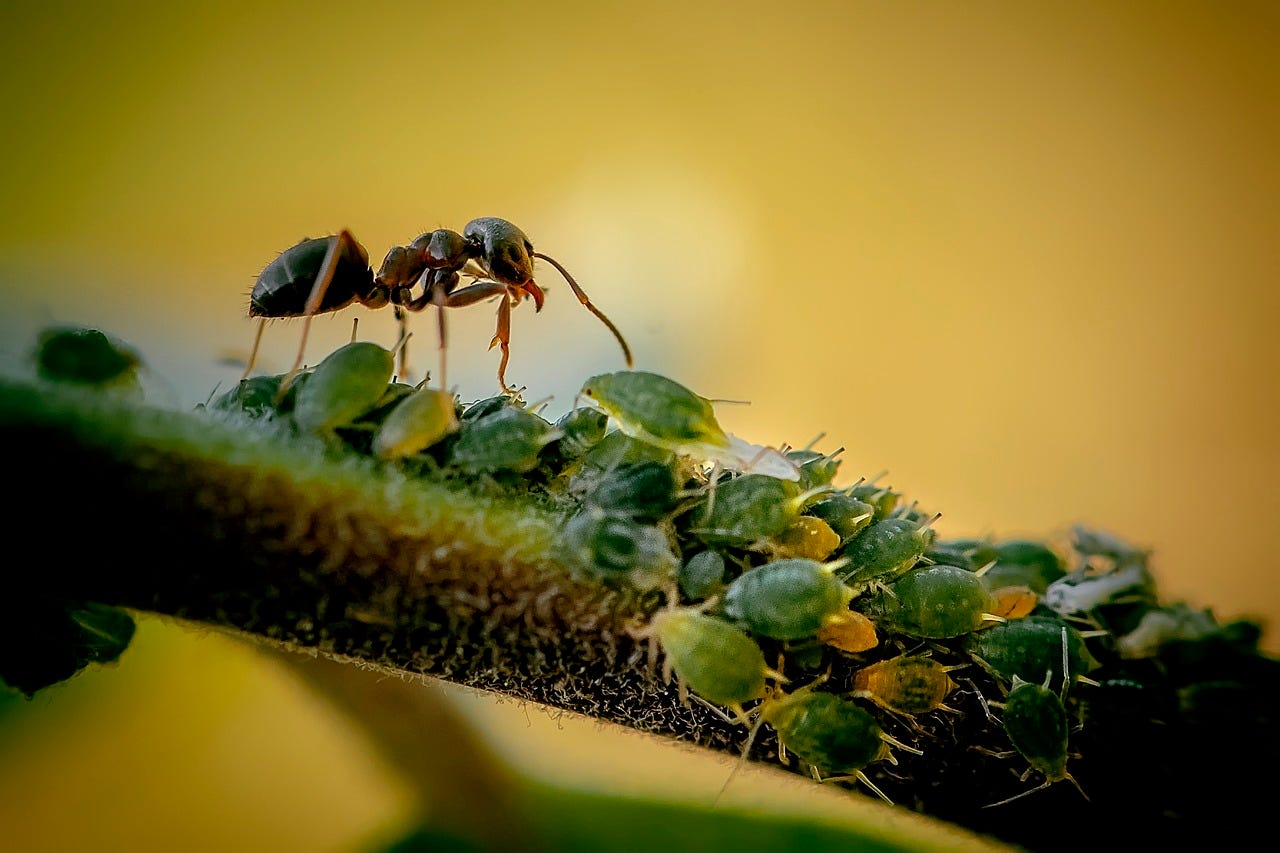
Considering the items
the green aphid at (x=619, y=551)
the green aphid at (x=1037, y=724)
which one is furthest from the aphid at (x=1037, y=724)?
the green aphid at (x=619, y=551)

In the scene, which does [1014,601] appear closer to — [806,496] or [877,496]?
[877,496]

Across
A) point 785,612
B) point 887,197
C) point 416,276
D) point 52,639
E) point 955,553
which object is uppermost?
point 887,197

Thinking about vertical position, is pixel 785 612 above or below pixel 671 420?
below

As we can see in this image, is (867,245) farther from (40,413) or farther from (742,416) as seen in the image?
(40,413)

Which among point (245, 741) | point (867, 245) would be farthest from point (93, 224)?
point (867, 245)

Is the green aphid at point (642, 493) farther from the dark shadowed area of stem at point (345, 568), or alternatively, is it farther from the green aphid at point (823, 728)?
the green aphid at point (823, 728)

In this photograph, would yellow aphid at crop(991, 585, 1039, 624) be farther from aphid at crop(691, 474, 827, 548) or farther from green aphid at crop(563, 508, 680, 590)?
green aphid at crop(563, 508, 680, 590)

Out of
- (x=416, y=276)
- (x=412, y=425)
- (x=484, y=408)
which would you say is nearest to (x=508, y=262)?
(x=416, y=276)
